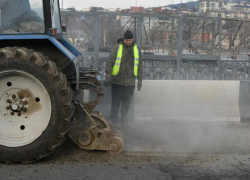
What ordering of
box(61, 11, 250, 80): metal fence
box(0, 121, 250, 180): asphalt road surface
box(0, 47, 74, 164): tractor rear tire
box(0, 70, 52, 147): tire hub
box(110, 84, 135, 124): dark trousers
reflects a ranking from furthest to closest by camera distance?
box(61, 11, 250, 80): metal fence, box(110, 84, 135, 124): dark trousers, box(0, 70, 52, 147): tire hub, box(0, 47, 74, 164): tractor rear tire, box(0, 121, 250, 180): asphalt road surface

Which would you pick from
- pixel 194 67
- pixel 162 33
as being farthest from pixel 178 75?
pixel 162 33

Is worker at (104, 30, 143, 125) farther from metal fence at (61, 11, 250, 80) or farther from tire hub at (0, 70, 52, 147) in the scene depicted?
metal fence at (61, 11, 250, 80)

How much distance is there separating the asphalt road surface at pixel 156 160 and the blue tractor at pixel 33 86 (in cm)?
28

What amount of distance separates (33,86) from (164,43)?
44.3ft

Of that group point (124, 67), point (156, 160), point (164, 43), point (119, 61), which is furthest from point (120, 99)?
point (164, 43)

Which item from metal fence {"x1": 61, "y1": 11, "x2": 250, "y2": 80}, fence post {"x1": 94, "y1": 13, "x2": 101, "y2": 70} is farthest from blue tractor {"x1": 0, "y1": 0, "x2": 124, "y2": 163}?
metal fence {"x1": 61, "y1": 11, "x2": 250, "y2": 80}

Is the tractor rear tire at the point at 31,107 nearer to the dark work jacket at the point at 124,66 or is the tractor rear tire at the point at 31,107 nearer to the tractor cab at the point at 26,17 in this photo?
the tractor cab at the point at 26,17

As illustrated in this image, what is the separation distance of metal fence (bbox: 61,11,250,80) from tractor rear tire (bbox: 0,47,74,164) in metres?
9.55

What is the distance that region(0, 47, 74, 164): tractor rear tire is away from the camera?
541cm

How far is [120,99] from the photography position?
8.32 m

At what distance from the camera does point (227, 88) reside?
924 centimetres

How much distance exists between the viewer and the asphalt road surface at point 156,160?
5293 mm

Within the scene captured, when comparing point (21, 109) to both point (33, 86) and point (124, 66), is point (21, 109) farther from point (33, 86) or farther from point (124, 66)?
point (124, 66)

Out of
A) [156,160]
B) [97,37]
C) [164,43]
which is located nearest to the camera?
[156,160]
